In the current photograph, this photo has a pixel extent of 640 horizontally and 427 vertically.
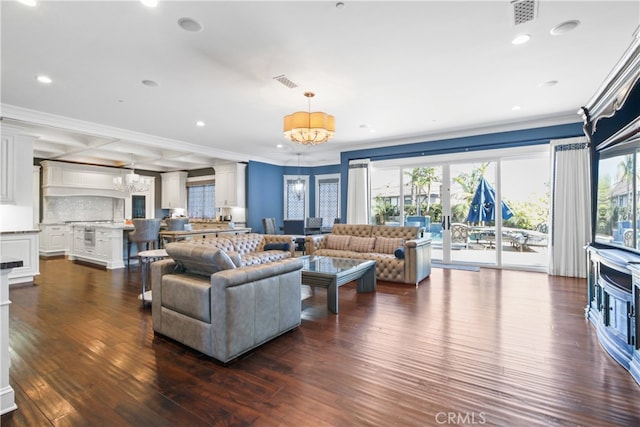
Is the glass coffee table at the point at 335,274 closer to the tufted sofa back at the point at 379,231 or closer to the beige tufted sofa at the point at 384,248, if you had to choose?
the beige tufted sofa at the point at 384,248

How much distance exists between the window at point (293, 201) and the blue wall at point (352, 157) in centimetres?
14

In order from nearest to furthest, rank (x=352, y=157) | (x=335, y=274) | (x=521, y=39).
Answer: (x=521, y=39) → (x=335, y=274) → (x=352, y=157)

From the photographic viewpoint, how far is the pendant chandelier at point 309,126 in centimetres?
401

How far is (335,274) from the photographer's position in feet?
12.4

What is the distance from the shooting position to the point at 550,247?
5.85 metres

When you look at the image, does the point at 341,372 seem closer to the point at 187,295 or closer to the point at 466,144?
the point at 187,295

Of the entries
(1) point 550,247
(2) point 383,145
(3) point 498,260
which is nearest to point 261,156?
(2) point 383,145

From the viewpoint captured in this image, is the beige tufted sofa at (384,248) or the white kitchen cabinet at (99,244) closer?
the beige tufted sofa at (384,248)

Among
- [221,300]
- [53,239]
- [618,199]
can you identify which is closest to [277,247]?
[221,300]

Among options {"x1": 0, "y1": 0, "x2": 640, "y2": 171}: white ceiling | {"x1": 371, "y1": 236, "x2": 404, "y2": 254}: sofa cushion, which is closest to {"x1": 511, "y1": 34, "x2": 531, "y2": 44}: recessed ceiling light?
{"x1": 0, "y1": 0, "x2": 640, "y2": 171}: white ceiling

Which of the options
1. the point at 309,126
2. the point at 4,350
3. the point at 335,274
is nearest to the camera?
the point at 4,350

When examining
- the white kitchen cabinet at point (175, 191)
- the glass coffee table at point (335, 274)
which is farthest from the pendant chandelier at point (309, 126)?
the white kitchen cabinet at point (175, 191)

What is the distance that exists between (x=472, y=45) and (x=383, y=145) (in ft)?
14.9

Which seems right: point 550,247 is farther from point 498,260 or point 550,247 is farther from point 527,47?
point 527,47
